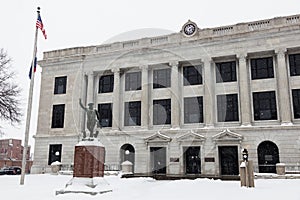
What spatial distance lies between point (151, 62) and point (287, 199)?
2485cm

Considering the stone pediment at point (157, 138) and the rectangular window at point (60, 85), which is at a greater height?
the rectangular window at point (60, 85)

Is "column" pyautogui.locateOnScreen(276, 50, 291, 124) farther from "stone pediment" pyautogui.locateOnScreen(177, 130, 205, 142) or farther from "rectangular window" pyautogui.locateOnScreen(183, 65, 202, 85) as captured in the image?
"rectangular window" pyautogui.locateOnScreen(183, 65, 202, 85)

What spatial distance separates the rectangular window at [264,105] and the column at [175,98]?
25.5ft

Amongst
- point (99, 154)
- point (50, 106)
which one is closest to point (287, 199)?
point (99, 154)

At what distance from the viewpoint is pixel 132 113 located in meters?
34.4

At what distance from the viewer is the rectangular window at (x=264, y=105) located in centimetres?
2931

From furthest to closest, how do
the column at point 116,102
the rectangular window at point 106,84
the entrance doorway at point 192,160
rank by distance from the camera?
the rectangular window at point 106,84 < the column at point 116,102 < the entrance doorway at point 192,160

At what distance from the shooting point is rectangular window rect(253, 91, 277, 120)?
29.3m

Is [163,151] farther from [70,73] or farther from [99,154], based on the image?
[99,154]

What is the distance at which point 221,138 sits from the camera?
29.4 meters

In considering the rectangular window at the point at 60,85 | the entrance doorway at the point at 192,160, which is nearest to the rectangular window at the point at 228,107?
the entrance doorway at the point at 192,160

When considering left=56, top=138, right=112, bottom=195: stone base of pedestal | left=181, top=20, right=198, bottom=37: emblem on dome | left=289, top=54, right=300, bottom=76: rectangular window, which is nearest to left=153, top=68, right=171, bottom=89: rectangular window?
left=181, top=20, right=198, bottom=37: emblem on dome

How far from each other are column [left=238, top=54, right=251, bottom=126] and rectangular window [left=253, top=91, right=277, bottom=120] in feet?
2.98

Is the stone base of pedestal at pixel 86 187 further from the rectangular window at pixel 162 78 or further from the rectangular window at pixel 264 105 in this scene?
the rectangular window at pixel 162 78
